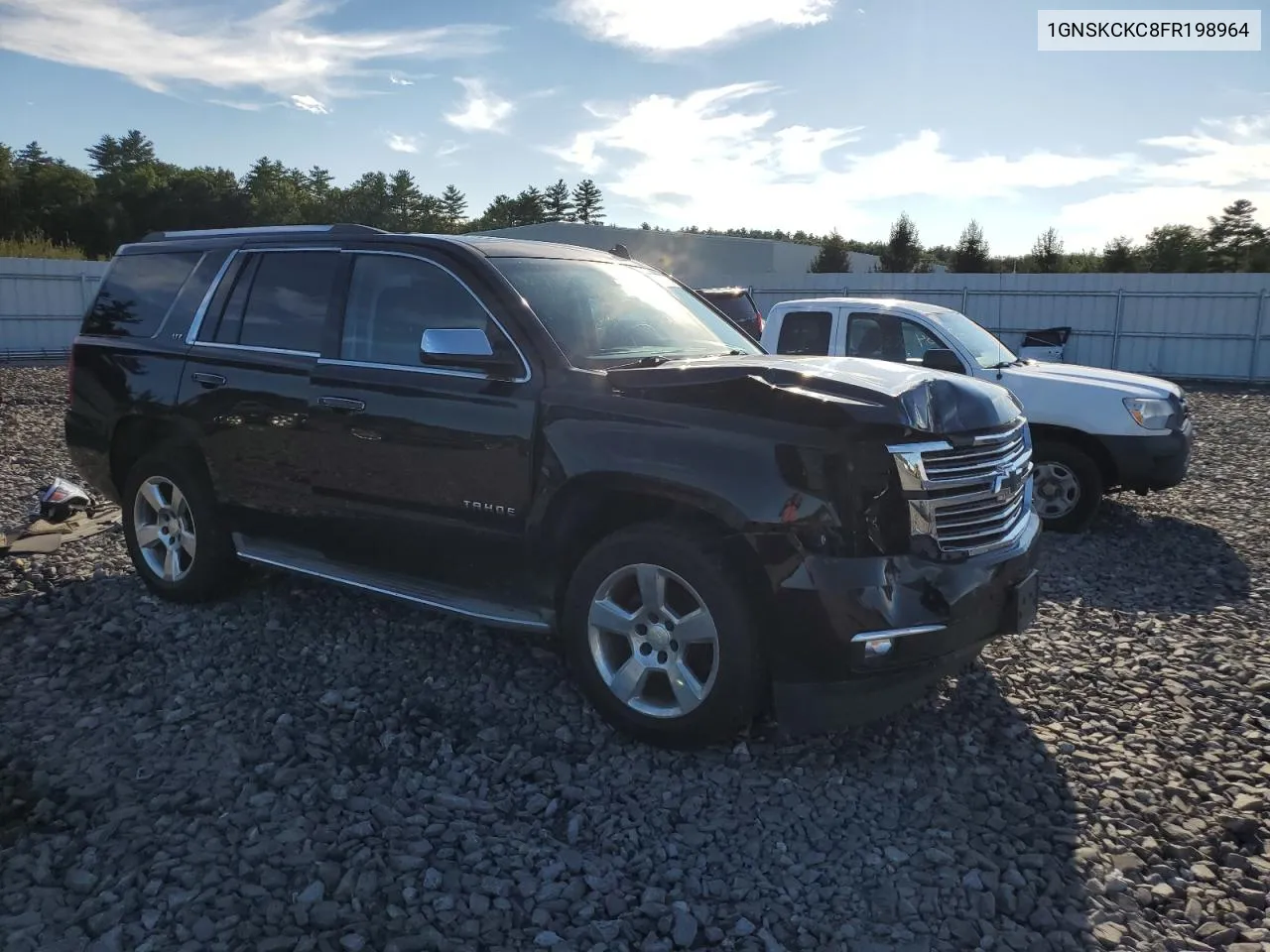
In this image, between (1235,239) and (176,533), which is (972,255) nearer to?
(1235,239)

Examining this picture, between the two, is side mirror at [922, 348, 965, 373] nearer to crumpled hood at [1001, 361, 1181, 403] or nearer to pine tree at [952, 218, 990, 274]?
crumpled hood at [1001, 361, 1181, 403]

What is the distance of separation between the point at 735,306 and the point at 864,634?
11.3 meters

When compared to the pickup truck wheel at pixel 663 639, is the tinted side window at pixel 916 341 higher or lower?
higher

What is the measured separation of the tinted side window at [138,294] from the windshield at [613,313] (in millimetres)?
2227

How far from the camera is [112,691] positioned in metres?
4.28

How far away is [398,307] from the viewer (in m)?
4.50

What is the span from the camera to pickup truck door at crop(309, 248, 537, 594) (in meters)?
4.00

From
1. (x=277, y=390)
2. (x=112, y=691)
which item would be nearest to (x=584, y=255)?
(x=277, y=390)

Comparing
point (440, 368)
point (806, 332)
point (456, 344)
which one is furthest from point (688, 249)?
point (456, 344)

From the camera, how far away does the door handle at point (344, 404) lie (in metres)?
4.41

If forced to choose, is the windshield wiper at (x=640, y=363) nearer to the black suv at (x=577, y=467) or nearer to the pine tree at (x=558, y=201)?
the black suv at (x=577, y=467)

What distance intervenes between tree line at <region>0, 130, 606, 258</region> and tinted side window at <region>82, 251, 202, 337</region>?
147 ft

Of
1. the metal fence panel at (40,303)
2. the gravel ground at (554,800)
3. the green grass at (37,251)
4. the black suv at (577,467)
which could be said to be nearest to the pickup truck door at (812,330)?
the black suv at (577,467)

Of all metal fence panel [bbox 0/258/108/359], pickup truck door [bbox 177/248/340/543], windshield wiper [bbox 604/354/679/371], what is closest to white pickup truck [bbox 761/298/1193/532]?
windshield wiper [bbox 604/354/679/371]
